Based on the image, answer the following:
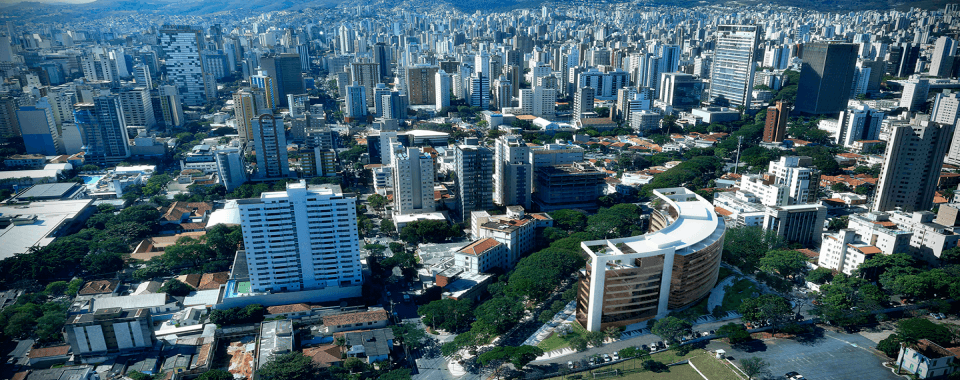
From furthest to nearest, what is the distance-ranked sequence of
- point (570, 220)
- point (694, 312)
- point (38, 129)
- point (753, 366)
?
point (38, 129) → point (570, 220) → point (694, 312) → point (753, 366)

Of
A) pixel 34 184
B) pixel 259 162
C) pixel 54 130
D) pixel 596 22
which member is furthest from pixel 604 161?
pixel 596 22

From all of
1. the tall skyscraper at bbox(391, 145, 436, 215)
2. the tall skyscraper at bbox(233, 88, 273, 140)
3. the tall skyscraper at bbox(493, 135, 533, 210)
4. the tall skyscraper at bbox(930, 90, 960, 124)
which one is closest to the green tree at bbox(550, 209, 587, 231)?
the tall skyscraper at bbox(493, 135, 533, 210)

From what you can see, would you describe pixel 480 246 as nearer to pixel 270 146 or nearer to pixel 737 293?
pixel 737 293

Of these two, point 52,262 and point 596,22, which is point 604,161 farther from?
point 596,22

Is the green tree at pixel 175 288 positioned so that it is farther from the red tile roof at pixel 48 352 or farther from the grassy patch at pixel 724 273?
the grassy patch at pixel 724 273

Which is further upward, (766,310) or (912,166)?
(912,166)

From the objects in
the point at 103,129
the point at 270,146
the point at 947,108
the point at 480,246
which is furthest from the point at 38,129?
the point at 947,108
